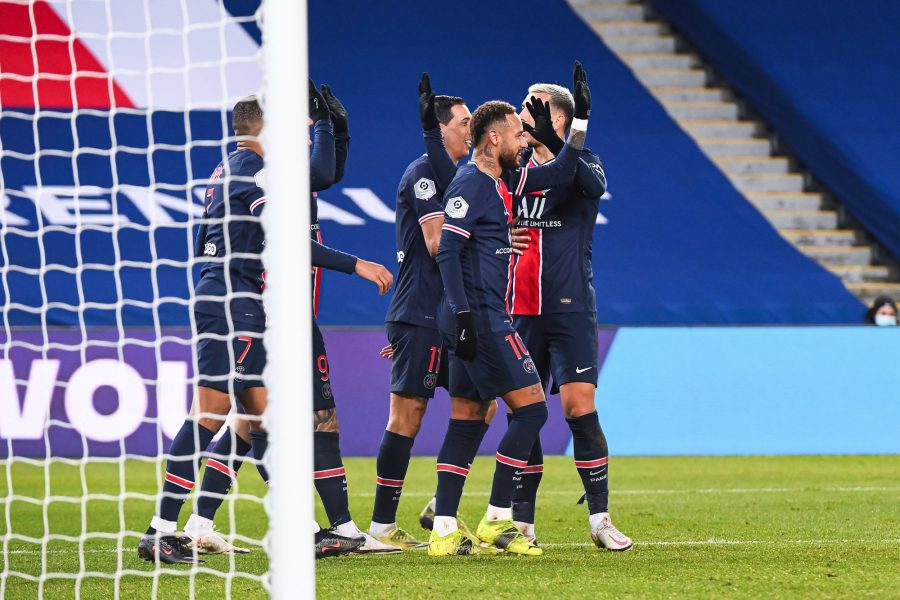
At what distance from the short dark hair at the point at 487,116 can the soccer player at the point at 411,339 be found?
0.73 feet

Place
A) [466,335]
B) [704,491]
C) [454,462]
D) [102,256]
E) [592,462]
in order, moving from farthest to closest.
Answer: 1. [102,256]
2. [704,491]
3. [592,462]
4. [454,462]
5. [466,335]

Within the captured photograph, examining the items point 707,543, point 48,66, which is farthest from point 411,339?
point 48,66

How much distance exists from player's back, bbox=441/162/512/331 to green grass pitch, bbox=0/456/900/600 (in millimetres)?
934

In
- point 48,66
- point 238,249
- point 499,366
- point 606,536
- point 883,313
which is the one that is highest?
point 48,66

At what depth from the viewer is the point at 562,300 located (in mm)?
5086

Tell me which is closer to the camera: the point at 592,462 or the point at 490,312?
the point at 490,312

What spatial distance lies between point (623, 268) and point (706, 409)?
2561 millimetres

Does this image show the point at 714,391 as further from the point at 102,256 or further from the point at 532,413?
the point at 102,256

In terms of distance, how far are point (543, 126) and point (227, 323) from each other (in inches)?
58.4

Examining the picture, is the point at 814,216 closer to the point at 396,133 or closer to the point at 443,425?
the point at 396,133

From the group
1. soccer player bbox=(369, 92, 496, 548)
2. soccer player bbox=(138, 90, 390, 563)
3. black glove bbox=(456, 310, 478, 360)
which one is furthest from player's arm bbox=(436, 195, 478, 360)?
soccer player bbox=(369, 92, 496, 548)

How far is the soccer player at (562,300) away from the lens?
496 centimetres

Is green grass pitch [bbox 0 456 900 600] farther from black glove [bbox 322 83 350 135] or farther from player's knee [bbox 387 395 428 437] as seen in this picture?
black glove [bbox 322 83 350 135]

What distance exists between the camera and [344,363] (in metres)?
9.05
